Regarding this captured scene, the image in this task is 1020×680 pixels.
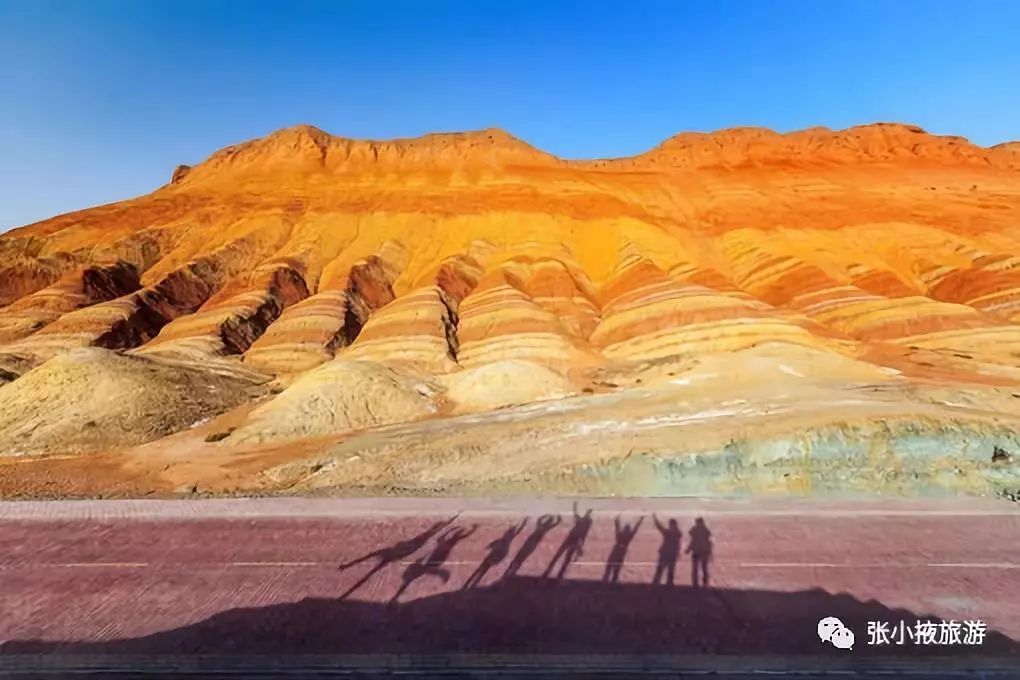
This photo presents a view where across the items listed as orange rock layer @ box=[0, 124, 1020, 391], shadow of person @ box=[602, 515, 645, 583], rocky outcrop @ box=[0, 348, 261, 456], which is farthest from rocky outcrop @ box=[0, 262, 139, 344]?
shadow of person @ box=[602, 515, 645, 583]

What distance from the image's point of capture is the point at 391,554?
1200 cm

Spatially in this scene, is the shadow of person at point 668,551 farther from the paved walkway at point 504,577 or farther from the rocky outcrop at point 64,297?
the rocky outcrop at point 64,297

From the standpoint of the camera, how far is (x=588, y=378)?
1307 inches

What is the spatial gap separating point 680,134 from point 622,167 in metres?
9.57

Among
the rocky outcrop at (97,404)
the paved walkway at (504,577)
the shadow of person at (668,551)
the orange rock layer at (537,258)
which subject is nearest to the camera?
the paved walkway at (504,577)

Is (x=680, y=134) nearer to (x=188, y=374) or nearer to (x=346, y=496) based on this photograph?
(x=188, y=374)

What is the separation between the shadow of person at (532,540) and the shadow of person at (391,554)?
5.69 feet

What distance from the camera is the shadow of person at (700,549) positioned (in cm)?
1070

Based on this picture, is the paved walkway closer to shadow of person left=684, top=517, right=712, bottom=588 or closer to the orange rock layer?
shadow of person left=684, top=517, right=712, bottom=588

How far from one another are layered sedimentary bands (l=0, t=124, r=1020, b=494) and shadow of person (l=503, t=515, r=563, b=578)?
3.61m

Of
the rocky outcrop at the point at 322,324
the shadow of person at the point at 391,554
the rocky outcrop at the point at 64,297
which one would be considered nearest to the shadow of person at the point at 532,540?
the shadow of person at the point at 391,554

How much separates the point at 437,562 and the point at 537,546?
176 cm

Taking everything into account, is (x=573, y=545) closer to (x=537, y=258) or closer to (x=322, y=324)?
(x=322, y=324)

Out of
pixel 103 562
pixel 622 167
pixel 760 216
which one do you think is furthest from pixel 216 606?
pixel 622 167
